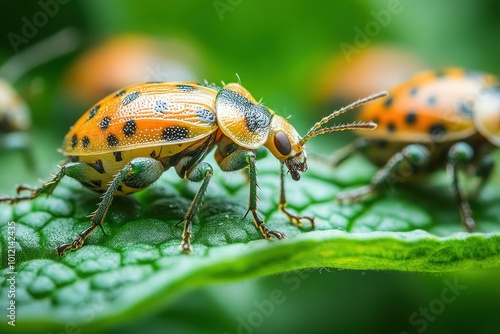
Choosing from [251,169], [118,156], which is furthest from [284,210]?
[118,156]

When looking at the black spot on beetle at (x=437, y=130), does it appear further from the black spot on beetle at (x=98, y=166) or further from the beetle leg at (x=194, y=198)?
the black spot on beetle at (x=98, y=166)

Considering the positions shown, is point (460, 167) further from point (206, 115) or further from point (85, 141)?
point (85, 141)

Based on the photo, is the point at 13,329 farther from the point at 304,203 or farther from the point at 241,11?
the point at 241,11

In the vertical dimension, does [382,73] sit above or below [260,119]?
below

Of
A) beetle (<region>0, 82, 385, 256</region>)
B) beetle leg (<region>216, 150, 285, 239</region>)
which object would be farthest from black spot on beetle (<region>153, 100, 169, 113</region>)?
beetle leg (<region>216, 150, 285, 239</region>)

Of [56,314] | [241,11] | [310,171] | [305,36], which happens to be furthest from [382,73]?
[56,314]

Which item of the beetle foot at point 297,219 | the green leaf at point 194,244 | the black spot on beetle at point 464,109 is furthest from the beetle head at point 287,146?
the black spot on beetle at point 464,109
